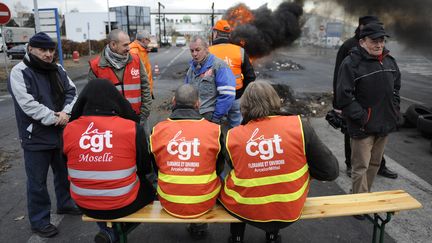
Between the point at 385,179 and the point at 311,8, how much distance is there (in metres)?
9.64

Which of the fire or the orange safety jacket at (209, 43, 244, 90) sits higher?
the fire

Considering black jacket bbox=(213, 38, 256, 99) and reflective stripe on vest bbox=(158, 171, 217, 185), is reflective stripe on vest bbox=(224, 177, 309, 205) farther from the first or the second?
black jacket bbox=(213, 38, 256, 99)

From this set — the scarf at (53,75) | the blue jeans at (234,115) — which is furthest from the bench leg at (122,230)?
the blue jeans at (234,115)

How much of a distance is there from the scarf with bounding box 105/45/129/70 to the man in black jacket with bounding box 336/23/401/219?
2.57 metres

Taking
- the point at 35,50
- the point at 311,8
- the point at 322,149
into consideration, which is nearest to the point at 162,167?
the point at 322,149

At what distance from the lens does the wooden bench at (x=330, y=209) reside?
2.85 m

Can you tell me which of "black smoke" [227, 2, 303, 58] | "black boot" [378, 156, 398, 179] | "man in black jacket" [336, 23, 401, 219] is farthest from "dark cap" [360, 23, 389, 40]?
"black smoke" [227, 2, 303, 58]

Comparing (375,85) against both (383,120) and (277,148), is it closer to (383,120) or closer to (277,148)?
(383,120)

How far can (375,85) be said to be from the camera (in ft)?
12.2

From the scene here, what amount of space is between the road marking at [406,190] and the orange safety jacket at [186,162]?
2162 mm

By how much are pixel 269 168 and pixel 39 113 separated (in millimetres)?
2325

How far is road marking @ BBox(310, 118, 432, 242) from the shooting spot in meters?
3.55

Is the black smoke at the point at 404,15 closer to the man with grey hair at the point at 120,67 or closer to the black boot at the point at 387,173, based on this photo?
the black boot at the point at 387,173

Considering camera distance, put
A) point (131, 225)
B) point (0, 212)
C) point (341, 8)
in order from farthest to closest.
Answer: point (341, 8) → point (0, 212) → point (131, 225)
